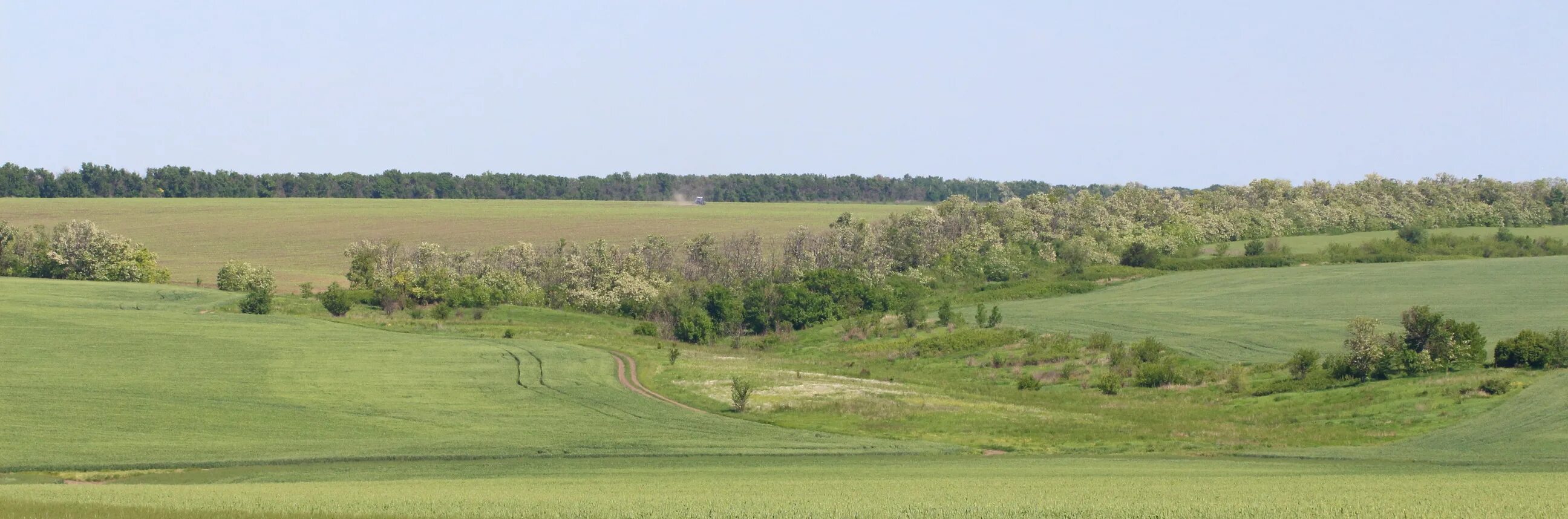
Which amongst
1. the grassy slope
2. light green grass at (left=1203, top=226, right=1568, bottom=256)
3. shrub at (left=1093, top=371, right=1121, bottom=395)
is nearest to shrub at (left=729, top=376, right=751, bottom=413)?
the grassy slope

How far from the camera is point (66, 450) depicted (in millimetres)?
37062

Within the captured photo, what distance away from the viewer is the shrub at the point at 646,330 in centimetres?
8600

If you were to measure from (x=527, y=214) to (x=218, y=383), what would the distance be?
126 metres

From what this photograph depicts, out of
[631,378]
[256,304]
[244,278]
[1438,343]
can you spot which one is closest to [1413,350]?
[1438,343]

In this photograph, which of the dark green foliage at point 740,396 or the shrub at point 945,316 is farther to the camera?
the shrub at point 945,316

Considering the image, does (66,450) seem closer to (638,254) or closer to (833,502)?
(833,502)

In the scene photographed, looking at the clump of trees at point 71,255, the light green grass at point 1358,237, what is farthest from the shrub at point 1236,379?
the clump of trees at point 71,255

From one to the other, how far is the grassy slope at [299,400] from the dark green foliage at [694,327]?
16206 millimetres

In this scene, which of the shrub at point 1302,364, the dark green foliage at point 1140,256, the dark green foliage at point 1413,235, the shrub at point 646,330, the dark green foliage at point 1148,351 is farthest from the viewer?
the dark green foliage at point 1413,235

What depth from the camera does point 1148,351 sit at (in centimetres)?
6600

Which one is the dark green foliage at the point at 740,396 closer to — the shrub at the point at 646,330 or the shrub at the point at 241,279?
the shrub at the point at 646,330

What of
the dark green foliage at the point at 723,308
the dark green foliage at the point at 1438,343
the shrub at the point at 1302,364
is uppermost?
the dark green foliage at the point at 1438,343

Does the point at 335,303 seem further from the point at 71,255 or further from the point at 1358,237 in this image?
the point at 1358,237

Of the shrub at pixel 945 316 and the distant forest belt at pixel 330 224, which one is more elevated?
the distant forest belt at pixel 330 224
